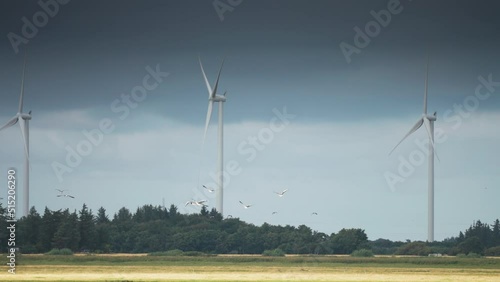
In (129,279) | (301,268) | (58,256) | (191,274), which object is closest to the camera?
(129,279)

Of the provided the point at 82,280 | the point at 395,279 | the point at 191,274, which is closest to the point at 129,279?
the point at 82,280

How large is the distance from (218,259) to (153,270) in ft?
75.6

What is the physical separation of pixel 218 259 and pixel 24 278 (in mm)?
45511

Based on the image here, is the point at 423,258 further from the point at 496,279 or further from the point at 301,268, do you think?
the point at 496,279

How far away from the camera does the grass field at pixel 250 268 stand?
156000 millimetres

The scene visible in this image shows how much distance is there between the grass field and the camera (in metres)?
156

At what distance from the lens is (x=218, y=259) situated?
19225cm

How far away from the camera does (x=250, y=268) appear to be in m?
175

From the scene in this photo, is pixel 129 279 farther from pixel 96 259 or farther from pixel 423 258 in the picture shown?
pixel 423 258

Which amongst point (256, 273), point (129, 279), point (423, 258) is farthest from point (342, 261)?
point (129, 279)

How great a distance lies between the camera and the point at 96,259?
18588 cm

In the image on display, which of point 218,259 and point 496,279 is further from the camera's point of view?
point 218,259

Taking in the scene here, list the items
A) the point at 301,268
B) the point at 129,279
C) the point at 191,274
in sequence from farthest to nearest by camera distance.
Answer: the point at 301,268 < the point at 191,274 < the point at 129,279

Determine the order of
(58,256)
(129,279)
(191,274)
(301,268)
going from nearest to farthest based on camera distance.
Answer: (129,279) < (191,274) < (301,268) < (58,256)
